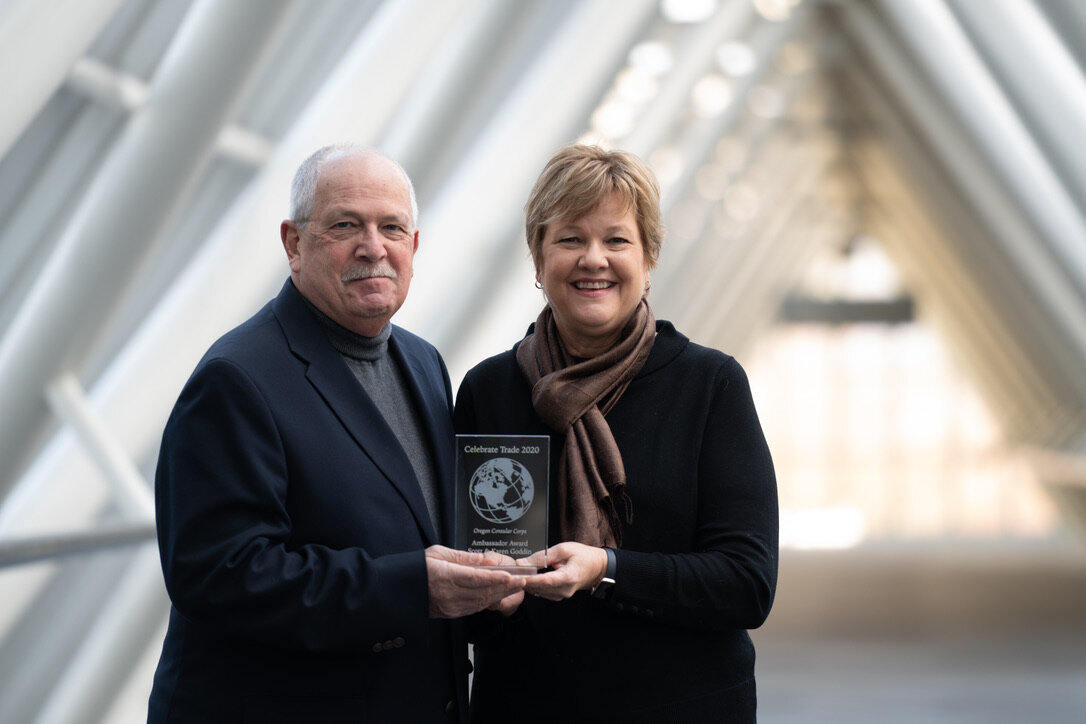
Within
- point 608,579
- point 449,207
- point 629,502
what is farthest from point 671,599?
point 449,207

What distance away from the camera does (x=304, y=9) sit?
8.01 meters

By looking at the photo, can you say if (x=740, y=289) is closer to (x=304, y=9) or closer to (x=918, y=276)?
(x=918, y=276)

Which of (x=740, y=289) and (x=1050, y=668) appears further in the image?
(x=740, y=289)

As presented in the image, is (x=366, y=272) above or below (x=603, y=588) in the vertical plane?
above

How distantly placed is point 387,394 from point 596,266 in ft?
2.03

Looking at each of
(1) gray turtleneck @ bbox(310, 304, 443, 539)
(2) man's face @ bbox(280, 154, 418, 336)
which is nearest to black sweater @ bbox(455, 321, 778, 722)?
(1) gray turtleneck @ bbox(310, 304, 443, 539)

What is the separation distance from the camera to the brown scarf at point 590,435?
3.52 meters

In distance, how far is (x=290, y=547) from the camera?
332cm

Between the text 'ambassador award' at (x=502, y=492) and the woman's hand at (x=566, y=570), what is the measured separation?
0.08 m

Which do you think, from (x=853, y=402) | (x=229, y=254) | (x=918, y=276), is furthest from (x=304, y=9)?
(x=853, y=402)

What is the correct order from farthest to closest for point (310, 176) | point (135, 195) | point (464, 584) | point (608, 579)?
point (135, 195)
point (310, 176)
point (608, 579)
point (464, 584)

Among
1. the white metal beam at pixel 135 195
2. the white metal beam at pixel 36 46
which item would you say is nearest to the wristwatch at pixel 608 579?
the white metal beam at pixel 36 46

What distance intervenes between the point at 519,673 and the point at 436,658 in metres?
0.21

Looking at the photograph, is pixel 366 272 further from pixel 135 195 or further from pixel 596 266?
pixel 135 195
